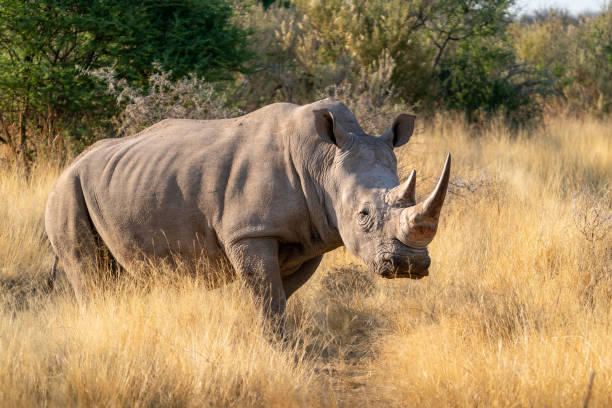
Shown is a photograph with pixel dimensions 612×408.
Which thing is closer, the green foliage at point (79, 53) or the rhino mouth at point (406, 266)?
the rhino mouth at point (406, 266)

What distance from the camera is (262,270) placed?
13.6 ft

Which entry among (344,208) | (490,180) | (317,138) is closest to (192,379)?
(344,208)

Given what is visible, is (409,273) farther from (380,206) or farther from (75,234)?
(75,234)

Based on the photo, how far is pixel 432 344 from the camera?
394 cm

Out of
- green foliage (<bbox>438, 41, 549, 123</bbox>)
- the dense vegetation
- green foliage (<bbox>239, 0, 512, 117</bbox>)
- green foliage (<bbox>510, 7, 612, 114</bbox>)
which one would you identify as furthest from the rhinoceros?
green foliage (<bbox>510, 7, 612, 114</bbox>)

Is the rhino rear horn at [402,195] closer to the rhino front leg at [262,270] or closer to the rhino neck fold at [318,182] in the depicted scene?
the rhino neck fold at [318,182]

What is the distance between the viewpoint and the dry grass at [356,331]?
11.0 feet

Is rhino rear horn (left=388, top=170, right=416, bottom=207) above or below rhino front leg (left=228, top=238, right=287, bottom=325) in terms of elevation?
above

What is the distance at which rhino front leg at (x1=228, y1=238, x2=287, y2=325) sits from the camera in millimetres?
4133

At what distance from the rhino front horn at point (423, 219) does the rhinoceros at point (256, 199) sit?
58 mm

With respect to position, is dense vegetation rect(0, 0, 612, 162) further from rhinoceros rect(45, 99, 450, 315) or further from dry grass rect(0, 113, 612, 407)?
rhinoceros rect(45, 99, 450, 315)

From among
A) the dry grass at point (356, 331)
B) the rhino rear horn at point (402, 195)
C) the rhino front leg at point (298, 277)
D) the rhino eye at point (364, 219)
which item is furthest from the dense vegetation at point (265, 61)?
the rhino rear horn at point (402, 195)

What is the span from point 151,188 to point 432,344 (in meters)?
1.95

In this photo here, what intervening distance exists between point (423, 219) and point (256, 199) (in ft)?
3.48
